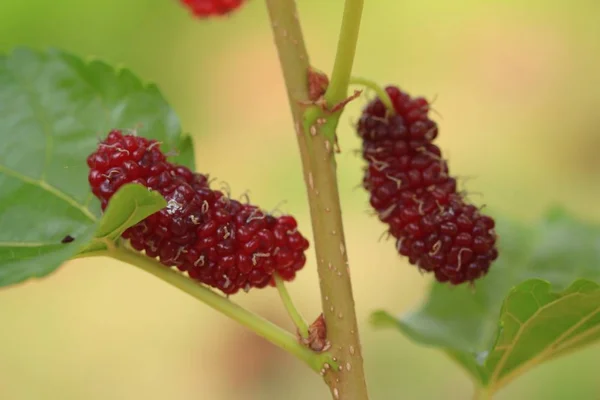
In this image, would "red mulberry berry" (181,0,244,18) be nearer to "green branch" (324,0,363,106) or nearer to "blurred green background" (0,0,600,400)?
"green branch" (324,0,363,106)

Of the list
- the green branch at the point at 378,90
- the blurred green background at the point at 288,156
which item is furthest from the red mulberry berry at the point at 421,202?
the blurred green background at the point at 288,156

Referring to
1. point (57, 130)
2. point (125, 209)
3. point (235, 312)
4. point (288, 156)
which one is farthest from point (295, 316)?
point (288, 156)

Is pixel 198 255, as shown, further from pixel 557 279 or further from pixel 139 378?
pixel 139 378

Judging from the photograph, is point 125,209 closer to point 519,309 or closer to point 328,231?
point 328,231

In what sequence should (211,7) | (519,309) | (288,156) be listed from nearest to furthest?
1. (519,309)
2. (211,7)
3. (288,156)

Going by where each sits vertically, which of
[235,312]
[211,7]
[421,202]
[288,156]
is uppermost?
[288,156]

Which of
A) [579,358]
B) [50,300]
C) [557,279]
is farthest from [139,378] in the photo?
[557,279]
